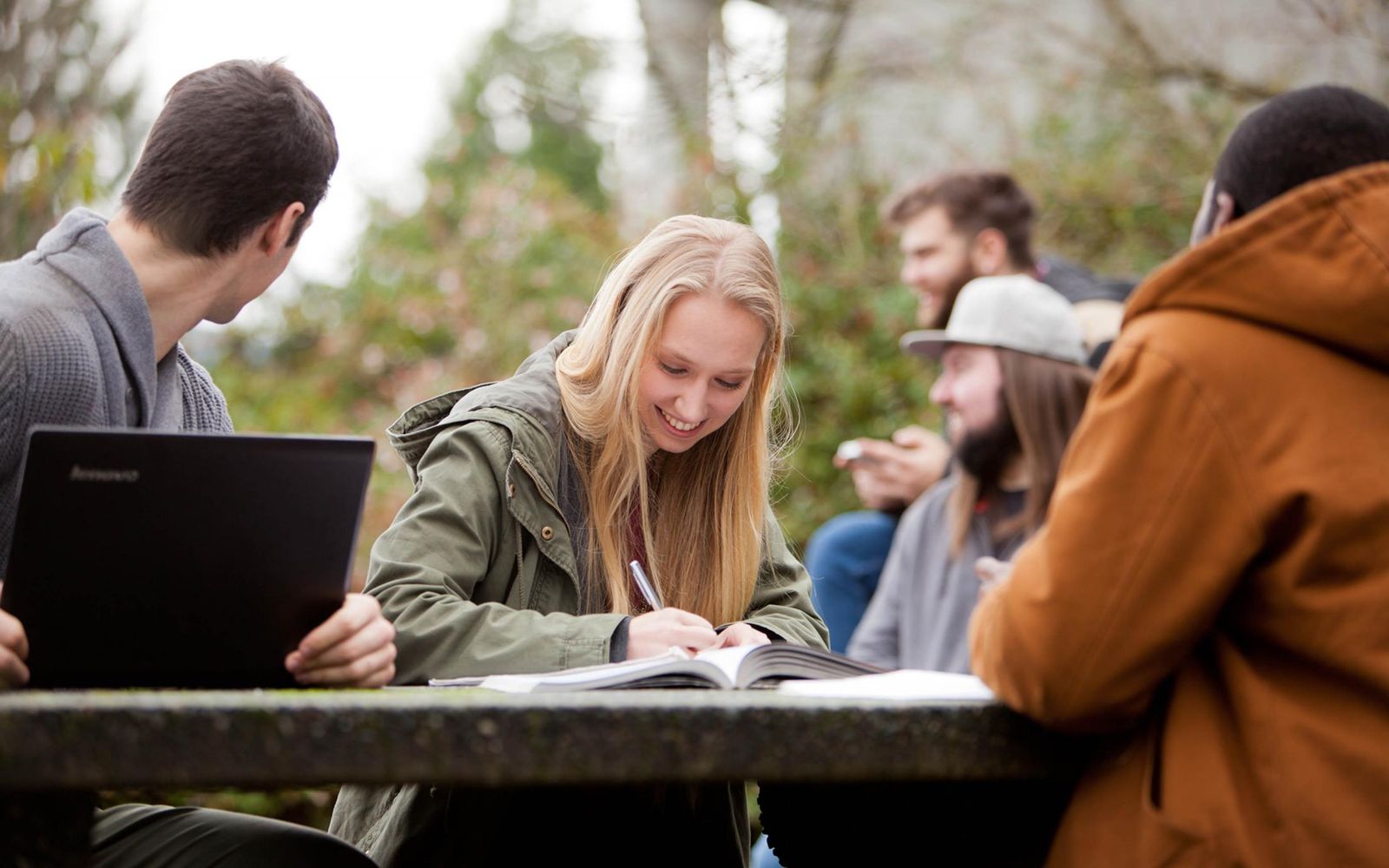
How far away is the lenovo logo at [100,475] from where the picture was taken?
5.02ft

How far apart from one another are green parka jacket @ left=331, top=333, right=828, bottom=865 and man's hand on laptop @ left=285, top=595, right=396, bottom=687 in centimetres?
27

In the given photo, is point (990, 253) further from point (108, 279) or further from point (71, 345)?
point (71, 345)

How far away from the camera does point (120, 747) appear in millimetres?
1282

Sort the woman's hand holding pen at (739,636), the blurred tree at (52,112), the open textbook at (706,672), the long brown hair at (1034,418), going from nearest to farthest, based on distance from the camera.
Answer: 1. the open textbook at (706,672)
2. the woman's hand holding pen at (739,636)
3. the long brown hair at (1034,418)
4. the blurred tree at (52,112)

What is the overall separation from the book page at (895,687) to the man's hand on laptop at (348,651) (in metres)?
0.53

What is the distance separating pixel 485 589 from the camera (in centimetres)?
241

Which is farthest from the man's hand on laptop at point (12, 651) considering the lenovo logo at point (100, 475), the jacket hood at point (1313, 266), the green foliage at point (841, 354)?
the green foliage at point (841, 354)

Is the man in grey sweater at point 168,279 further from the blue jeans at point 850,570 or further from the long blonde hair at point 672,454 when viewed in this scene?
the blue jeans at point 850,570

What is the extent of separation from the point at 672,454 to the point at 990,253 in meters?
2.97

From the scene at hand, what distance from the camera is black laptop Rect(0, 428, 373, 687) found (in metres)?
1.54

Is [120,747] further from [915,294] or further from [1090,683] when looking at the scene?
[915,294]

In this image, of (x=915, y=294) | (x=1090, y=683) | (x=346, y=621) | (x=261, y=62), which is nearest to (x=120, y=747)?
(x=346, y=621)

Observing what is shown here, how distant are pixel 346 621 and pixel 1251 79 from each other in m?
6.89

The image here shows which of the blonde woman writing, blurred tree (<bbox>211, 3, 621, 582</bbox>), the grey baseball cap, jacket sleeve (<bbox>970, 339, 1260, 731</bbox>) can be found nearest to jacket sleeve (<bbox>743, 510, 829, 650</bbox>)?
the blonde woman writing
